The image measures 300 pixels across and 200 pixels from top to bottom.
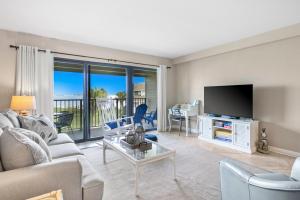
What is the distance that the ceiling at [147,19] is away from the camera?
2.26 m

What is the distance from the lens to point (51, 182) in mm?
1141

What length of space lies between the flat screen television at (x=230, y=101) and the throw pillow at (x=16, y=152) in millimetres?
3518

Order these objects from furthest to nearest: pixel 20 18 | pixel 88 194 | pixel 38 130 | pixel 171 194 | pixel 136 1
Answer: pixel 20 18
pixel 38 130
pixel 136 1
pixel 171 194
pixel 88 194

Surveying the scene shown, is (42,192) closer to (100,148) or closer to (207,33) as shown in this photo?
(100,148)

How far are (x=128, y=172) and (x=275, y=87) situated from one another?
3148mm

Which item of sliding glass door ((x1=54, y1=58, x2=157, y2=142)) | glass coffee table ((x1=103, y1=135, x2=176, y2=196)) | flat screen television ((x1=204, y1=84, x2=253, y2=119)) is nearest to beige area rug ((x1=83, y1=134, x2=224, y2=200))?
glass coffee table ((x1=103, y1=135, x2=176, y2=196))

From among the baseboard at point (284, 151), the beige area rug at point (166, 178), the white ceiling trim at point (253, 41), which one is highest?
the white ceiling trim at point (253, 41)

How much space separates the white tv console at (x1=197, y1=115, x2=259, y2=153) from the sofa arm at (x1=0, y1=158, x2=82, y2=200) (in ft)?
10.5

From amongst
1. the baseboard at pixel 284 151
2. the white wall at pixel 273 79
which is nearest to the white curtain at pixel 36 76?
the white wall at pixel 273 79

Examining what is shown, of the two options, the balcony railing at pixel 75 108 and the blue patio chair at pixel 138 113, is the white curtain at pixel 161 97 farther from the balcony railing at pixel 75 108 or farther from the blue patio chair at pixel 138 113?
the balcony railing at pixel 75 108

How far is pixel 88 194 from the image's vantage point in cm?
132

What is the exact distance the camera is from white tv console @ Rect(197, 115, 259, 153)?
3.32 m

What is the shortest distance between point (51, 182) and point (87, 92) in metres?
3.11

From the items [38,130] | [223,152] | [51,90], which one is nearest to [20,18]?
[51,90]
